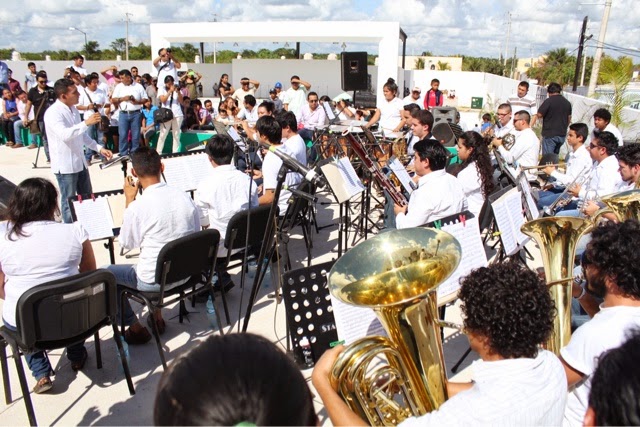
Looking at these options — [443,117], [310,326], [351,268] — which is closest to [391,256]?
[351,268]

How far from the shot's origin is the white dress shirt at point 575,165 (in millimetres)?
5570

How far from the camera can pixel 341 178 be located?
4.10m

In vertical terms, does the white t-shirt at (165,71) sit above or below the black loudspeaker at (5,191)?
above

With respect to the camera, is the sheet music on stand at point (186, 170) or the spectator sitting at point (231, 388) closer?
the spectator sitting at point (231, 388)

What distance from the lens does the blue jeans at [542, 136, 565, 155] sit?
8600mm

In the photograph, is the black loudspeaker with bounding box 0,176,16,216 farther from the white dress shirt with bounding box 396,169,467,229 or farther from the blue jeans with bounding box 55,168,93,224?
the white dress shirt with bounding box 396,169,467,229

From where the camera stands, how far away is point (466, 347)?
3.68 metres

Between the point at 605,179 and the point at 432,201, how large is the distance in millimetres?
2189

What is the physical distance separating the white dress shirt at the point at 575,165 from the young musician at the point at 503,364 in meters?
4.37

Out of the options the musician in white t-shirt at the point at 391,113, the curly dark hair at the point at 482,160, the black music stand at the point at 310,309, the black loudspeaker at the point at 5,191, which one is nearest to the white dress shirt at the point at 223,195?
the black loudspeaker at the point at 5,191

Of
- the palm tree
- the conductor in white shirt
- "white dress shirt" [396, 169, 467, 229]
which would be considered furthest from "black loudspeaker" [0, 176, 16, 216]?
the palm tree

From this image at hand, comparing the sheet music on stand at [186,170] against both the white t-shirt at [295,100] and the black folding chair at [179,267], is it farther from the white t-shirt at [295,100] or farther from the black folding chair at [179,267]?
the white t-shirt at [295,100]

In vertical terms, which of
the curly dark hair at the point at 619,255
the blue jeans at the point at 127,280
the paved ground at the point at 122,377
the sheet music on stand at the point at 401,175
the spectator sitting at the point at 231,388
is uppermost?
the spectator sitting at the point at 231,388

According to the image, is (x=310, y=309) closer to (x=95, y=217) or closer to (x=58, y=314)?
(x=58, y=314)
